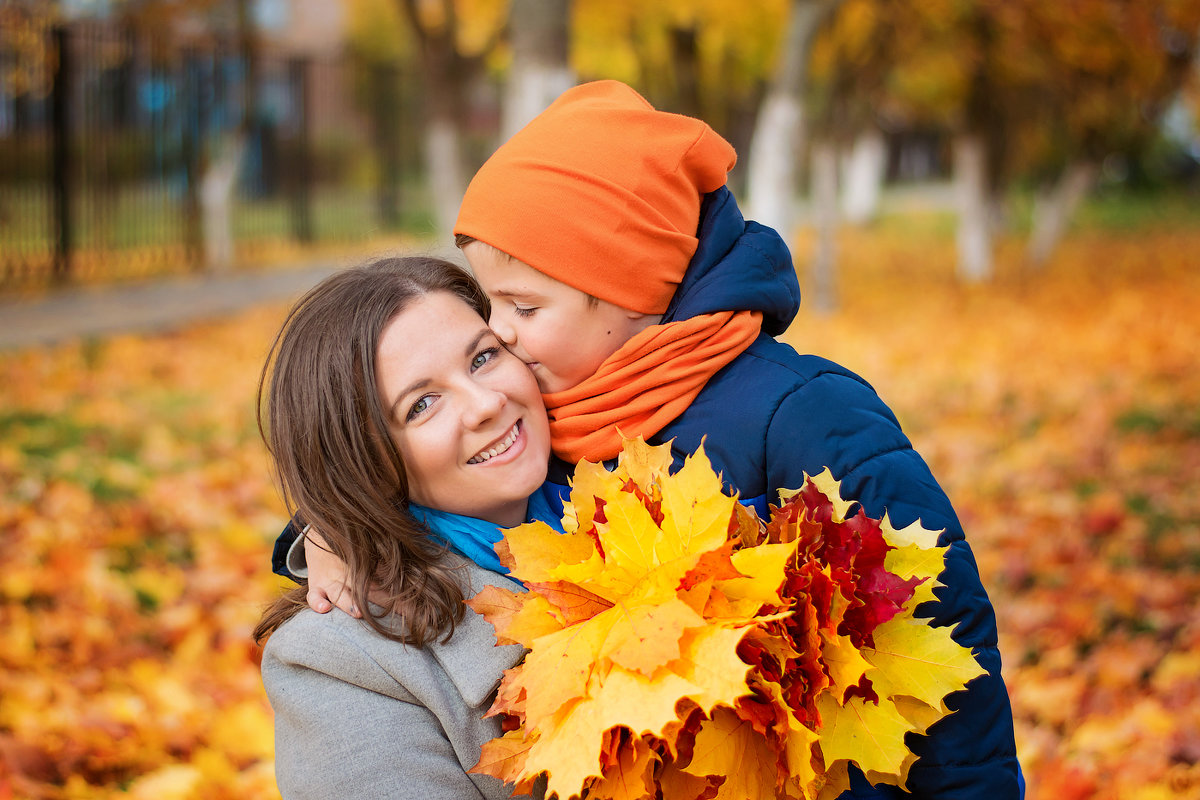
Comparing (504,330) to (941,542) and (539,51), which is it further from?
(539,51)

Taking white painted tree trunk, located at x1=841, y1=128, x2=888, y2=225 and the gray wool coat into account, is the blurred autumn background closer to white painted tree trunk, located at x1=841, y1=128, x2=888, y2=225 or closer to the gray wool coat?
the gray wool coat

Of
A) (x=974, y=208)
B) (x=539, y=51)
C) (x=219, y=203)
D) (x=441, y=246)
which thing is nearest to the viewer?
(x=441, y=246)

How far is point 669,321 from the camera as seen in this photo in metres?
1.96

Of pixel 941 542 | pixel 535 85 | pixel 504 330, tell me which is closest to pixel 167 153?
pixel 535 85

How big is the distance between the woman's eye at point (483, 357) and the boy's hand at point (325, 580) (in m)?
0.42

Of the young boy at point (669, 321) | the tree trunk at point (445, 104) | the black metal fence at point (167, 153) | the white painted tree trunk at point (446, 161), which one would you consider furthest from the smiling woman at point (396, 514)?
the black metal fence at point (167, 153)

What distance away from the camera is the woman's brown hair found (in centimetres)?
174

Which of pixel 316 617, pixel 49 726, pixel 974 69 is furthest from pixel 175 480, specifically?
pixel 974 69

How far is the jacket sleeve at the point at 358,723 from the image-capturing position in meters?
1.64

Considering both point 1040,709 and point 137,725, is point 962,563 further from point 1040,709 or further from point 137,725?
point 137,725

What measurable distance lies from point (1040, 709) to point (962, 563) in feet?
7.27

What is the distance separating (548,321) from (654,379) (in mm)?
236

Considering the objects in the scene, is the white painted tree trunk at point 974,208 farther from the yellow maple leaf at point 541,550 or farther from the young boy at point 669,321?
the yellow maple leaf at point 541,550

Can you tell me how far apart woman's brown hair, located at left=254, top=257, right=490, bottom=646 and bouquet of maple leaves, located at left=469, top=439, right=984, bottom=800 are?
0.34 m
